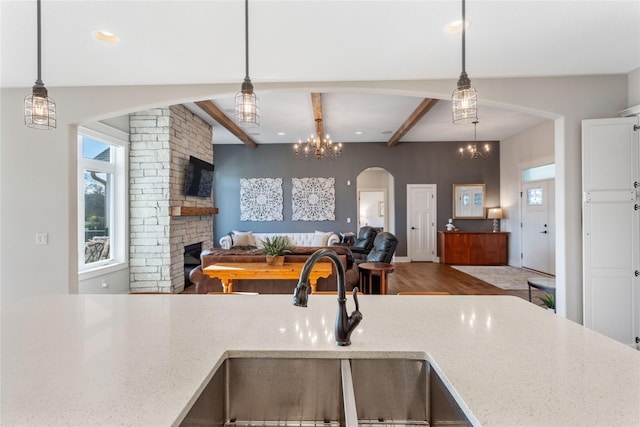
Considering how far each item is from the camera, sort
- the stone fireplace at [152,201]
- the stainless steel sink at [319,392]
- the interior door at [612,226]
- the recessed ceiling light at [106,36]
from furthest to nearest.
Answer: the stone fireplace at [152,201]
the interior door at [612,226]
the recessed ceiling light at [106,36]
the stainless steel sink at [319,392]

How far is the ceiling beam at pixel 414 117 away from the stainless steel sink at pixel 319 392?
4.26 meters

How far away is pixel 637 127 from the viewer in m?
2.91

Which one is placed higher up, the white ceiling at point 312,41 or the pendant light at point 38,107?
the white ceiling at point 312,41

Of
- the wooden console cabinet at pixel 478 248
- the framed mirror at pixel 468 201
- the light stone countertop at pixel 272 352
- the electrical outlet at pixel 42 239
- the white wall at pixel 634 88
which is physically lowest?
the wooden console cabinet at pixel 478 248

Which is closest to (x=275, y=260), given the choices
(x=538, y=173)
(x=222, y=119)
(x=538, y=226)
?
(x=222, y=119)

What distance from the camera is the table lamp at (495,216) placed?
7.54 m

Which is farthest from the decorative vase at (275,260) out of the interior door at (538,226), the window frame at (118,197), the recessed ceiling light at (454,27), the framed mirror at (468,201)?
the framed mirror at (468,201)

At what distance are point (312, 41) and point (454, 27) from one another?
3.60 ft

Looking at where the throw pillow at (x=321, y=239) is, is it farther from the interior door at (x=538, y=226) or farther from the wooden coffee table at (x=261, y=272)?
the interior door at (x=538, y=226)

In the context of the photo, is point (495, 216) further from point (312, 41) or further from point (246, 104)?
point (246, 104)

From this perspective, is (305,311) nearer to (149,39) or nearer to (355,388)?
(355,388)

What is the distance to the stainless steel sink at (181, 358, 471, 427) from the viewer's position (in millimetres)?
1029

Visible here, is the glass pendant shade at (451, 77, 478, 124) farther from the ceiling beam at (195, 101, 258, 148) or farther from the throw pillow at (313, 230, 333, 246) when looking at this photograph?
the throw pillow at (313, 230, 333, 246)

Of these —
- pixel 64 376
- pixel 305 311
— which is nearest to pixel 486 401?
pixel 305 311
